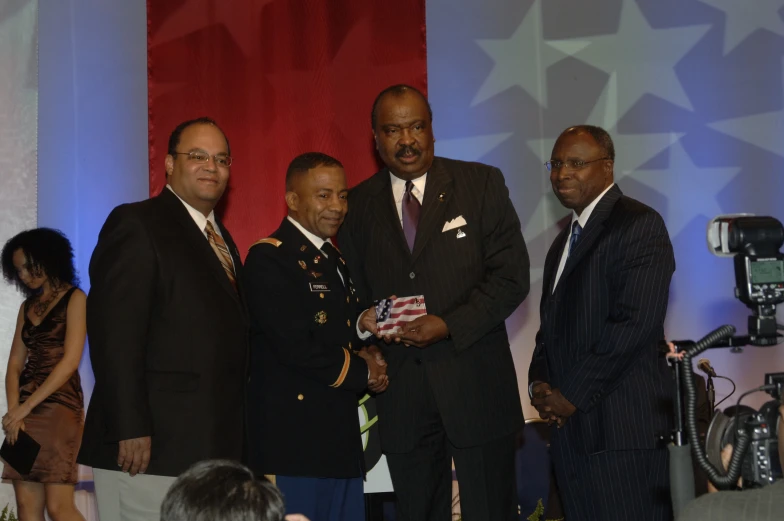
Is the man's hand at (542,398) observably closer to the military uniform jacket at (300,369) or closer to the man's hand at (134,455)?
the military uniform jacket at (300,369)

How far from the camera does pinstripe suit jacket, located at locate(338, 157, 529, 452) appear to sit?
11.7 feet

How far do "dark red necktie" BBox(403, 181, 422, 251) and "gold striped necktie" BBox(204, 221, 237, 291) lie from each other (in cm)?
71

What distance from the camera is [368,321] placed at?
12.0 feet

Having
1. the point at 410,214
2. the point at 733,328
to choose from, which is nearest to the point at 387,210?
the point at 410,214

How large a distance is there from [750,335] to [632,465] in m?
1.21

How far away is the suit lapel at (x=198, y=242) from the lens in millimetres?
3445

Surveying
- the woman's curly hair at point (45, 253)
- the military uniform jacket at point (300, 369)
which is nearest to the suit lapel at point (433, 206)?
the military uniform jacket at point (300, 369)

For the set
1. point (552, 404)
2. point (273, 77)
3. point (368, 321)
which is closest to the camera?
point (552, 404)

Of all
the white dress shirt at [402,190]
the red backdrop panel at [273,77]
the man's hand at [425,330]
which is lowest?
the man's hand at [425,330]

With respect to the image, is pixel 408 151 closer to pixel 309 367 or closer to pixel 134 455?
pixel 309 367

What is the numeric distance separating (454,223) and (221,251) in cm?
93

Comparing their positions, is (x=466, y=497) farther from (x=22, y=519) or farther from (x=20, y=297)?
(x=20, y=297)

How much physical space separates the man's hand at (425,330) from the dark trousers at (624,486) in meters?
0.72

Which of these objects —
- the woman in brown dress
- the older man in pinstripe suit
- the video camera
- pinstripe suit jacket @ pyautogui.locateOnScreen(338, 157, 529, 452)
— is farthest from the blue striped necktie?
the woman in brown dress
